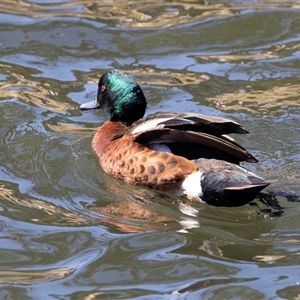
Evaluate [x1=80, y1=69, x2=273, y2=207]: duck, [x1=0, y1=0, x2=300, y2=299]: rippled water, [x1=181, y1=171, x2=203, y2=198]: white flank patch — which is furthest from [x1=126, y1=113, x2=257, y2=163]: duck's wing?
[x1=0, y1=0, x2=300, y2=299]: rippled water

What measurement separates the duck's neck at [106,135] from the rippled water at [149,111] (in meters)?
0.17

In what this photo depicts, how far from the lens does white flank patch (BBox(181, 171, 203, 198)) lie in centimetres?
634

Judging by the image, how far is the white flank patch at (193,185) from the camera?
6336 mm

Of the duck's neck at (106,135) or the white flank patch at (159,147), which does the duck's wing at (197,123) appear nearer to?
the white flank patch at (159,147)

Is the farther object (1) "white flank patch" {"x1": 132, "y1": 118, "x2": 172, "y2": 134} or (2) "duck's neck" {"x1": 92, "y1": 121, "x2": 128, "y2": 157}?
Result: (2) "duck's neck" {"x1": 92, "y1": 121, "x2": 128, "y2": 157}

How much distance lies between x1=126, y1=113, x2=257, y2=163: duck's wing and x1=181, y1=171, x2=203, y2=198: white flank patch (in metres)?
0.18

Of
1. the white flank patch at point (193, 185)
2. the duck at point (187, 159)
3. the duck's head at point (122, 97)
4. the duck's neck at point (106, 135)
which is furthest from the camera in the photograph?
the duck's head at point (122, 97)

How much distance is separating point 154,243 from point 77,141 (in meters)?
2.41

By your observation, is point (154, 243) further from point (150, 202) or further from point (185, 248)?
point (150, 202)

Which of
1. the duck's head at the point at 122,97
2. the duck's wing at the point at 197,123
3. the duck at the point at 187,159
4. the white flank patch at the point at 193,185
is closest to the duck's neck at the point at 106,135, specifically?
the duck's head at the point at 122,97

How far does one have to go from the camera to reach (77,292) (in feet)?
16.4

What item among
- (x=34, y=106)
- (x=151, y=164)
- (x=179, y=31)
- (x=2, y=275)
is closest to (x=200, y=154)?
(x=151, y=164)

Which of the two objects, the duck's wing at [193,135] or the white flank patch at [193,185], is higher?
the duck's wing at [193,135]

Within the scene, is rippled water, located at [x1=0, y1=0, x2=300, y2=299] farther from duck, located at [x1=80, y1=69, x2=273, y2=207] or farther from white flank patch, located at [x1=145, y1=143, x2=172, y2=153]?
white flank patch, located at [x1=145, y1=143, x2=172, y2=153]
